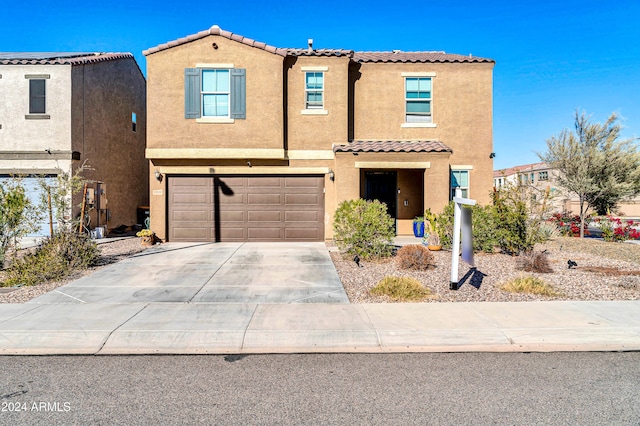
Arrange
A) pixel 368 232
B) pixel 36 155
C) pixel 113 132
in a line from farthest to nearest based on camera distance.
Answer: pixel 113 132
pixel 36 155
pixel 368 232

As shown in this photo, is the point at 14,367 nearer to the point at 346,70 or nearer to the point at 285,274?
the point at 285,274

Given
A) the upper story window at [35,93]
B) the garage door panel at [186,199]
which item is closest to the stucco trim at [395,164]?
the garage door panel at [186,199]

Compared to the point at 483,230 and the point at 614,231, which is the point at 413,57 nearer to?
the point at 483,230

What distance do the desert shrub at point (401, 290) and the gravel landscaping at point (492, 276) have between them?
0.18m

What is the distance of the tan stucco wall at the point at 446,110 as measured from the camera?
15.6 metres

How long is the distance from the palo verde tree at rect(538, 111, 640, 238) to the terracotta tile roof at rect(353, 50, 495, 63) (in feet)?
16.0

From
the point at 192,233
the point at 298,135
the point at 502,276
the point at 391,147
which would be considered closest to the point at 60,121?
the point at 192,233

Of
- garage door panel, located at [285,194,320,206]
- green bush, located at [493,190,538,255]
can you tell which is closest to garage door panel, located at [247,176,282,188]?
garage door panel, located at [285,194,320,206]

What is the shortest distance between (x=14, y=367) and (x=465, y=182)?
1497 cm

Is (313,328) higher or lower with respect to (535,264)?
lower

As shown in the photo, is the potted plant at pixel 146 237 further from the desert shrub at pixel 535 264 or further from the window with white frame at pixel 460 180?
the desert shrub at pixel 535 264

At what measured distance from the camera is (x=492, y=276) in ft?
29.5

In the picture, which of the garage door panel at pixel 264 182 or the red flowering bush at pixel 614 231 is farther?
the red flowering bush at pixel 614 231

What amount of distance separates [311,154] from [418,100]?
4923 mm
